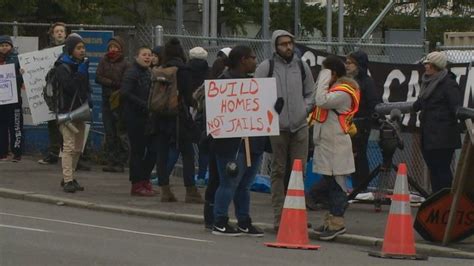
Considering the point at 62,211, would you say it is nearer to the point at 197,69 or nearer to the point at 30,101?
the point at 197,69

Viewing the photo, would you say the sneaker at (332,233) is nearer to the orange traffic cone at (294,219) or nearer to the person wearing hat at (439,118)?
the orange traffic cone at (294,219)

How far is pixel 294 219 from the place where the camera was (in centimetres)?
1138

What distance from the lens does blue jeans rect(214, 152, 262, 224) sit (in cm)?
1205

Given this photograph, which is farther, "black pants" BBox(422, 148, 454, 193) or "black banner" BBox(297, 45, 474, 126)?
"black banner" BBox(297, 45, 474, 126)

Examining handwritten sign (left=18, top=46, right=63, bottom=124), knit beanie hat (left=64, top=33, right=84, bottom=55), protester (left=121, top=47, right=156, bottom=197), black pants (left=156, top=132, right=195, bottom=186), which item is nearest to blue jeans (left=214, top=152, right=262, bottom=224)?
black pants (left=156, top=132, right=195, bottom=186)

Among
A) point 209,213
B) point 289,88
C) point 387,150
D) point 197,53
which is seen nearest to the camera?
point 289,88

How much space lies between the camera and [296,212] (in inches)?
450

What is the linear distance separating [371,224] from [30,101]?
21.9 ft

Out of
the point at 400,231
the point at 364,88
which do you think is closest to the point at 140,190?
the point at 364,88

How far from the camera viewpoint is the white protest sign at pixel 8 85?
18.4m

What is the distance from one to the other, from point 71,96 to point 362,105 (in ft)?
12.6

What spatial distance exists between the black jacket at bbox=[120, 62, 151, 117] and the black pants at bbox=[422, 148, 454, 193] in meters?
3.75

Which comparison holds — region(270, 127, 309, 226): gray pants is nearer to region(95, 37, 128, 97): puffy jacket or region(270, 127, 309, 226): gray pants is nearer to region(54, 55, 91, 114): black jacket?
region(54, 55, 91, 114): black jacket

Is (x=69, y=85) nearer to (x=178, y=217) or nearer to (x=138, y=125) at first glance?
(x=138, y=125)
